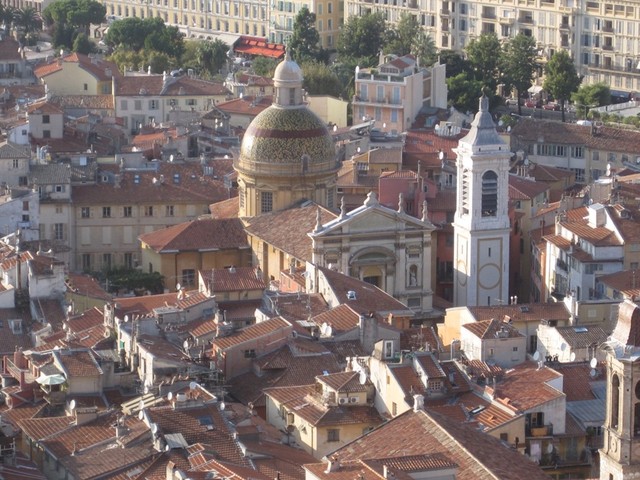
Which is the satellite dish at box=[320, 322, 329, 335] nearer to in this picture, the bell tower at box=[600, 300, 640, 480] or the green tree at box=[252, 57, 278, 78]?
the bell tower at box=[600, 300, 640, 480]


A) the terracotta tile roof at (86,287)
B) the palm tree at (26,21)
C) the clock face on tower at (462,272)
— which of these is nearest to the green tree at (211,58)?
the palm tree at (26,21)

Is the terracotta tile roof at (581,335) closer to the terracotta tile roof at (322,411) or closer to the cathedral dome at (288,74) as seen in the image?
the terracotta tile roof at (322,411)

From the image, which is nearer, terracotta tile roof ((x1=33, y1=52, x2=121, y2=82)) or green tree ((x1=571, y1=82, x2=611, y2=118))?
terracotta tile roof ((x1=33, y1=52, x2=121, y2=82))

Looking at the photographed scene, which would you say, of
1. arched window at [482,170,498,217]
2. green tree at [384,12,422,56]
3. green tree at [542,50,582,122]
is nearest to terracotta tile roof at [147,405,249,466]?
arched window at [482,170,498,217]

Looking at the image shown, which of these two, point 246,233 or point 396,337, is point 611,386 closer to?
point 396,337

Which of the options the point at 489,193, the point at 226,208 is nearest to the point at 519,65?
the point at 226,208
